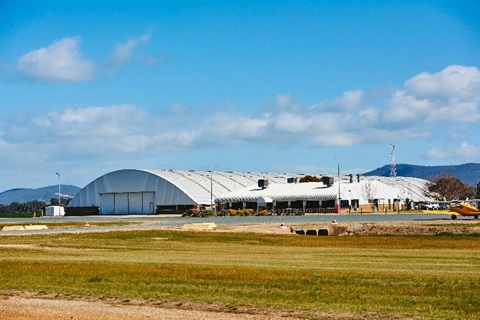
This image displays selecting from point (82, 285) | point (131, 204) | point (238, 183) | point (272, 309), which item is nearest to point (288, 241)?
point (82, 285)

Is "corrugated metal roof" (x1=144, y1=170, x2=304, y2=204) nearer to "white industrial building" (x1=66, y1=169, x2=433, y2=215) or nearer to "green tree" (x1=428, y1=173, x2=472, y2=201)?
"white industrial building" (x1=66, y1=169, x2=433, y2=215)

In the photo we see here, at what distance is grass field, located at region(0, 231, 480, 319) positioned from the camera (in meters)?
18.3

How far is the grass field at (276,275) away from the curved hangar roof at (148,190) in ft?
315

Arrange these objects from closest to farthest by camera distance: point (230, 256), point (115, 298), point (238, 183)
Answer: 1. point (115, 298)
2. point (230, 256)
3. point (238, 183)

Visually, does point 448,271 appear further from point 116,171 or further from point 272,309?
point 116,171

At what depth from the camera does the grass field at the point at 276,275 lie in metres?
18.3

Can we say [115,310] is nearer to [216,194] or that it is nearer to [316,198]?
[316,198]

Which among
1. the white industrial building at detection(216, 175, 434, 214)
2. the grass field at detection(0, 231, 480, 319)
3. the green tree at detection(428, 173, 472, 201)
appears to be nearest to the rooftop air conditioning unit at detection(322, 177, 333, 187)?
the white industrial building at detection(216, 175, 434, 214)

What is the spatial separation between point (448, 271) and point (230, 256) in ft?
36.7

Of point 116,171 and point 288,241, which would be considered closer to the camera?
point 288,241

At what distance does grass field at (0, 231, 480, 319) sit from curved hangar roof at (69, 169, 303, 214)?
3775 inches

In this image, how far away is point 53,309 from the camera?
18188 mm

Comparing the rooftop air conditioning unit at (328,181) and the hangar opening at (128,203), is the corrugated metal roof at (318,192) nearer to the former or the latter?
the rooftop air conditioning unit at (328,181)

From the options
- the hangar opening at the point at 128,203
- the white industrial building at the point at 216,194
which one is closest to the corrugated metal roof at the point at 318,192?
the white industrial building at the point at 216,194
